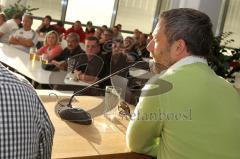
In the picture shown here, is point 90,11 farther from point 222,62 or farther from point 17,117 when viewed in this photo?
point 17,117

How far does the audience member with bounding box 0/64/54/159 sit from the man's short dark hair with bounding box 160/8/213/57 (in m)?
0.78

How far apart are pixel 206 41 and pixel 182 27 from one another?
0.40 feet

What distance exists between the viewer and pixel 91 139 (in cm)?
161

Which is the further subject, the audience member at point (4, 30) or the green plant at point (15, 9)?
the green plant at point (15, 9)

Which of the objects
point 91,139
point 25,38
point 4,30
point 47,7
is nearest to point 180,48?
point 91,139

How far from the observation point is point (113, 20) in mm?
11117

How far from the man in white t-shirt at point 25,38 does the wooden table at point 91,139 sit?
4.13 meters

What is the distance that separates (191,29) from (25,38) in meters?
5.12

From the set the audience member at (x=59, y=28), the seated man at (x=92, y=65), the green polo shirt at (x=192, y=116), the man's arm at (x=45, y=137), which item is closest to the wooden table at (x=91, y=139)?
the green polo shirt at (x=192, y=116)

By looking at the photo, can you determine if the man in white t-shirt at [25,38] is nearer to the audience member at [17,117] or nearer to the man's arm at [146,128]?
the man's arm at [146,128]

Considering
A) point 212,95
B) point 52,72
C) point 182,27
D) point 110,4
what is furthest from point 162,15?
point 110,4

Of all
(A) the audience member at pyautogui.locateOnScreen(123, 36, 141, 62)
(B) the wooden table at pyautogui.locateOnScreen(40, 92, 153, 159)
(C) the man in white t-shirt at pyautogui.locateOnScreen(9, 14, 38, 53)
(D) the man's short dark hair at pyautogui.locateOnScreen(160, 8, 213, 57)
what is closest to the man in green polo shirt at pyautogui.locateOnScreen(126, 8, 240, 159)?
(D) the man's short dark hair at pyautogui.locateOnScreen(160, 8, 213, 57)

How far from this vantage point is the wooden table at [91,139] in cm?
144

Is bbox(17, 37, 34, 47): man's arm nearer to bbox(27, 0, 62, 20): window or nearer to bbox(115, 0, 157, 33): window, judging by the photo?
bbox(27, 0, 62, 20): window
